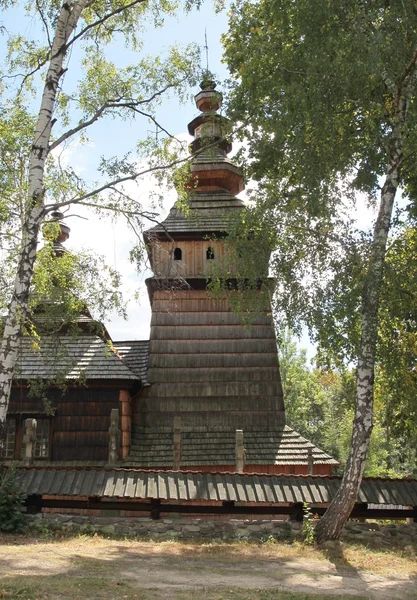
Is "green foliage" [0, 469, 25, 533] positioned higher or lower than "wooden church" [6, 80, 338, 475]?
lower

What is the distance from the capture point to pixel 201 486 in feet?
40.0

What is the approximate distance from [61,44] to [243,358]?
36.4 ft

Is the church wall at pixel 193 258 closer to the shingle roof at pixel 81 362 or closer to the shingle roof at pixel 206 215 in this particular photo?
the shingle roof at pixel 206 215

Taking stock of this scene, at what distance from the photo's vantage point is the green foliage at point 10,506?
1109 cm

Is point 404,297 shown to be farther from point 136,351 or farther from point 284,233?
point 136,351

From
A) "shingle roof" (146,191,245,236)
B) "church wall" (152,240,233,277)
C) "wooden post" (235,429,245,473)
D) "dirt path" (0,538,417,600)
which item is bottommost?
"dirt path" (0,538,417,600)

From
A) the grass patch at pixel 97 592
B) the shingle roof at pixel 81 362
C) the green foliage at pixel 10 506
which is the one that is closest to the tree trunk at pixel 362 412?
the grass patch at pixel 97 592

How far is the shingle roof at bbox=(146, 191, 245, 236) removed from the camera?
21.2m

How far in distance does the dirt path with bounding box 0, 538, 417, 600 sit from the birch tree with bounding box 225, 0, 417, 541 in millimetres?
2053

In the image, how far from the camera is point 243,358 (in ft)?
65.0

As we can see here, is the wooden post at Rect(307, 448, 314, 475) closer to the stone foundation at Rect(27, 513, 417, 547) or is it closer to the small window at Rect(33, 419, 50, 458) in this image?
the stone foundation at Rect(27, 513, 417, 547)

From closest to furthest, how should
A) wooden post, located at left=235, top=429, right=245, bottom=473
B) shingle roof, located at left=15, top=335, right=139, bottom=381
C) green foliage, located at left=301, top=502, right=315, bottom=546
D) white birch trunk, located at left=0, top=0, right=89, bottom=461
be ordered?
white birch trunk, located at left=0, top=0, right=89, bottom=461
green foliage, located at left=301, top=502, right=315, bottom=546
wooden post, located at left=235, top=429, right=245, bottom=473
shingle roof, located at left=15, top=335, right=139, bottom=381

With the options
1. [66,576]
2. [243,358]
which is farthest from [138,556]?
[243,358]

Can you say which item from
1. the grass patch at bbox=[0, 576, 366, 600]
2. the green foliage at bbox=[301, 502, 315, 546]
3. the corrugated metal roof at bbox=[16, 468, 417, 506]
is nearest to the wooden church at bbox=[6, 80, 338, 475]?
the corrugated metal roof at bbox=[16, 468, 417, 506]
